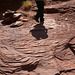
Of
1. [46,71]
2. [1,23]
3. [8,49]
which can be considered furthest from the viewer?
[1,23]

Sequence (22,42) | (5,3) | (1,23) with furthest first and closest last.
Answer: (5,3) → (1,23) → (22,42)

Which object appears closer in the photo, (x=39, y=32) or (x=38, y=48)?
(x=38, y=48)

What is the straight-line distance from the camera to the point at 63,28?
206 inches

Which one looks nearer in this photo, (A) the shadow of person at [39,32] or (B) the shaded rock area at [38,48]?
(B) the shaded rock area at [38,48]

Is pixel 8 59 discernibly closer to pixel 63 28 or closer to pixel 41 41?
pixel 41 41

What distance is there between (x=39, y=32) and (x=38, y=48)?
1080 mm

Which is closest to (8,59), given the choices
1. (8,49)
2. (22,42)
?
(8,49)

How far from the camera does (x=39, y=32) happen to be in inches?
198

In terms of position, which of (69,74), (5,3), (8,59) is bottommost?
(69,74)

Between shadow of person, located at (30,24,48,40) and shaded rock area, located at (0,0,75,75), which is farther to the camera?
shadow of person, located at (30,24,48,40)

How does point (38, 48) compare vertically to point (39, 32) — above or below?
below

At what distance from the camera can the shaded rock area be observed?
3.50 meters

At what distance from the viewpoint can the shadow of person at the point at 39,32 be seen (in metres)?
4.74

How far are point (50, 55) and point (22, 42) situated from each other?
3.65 feet
